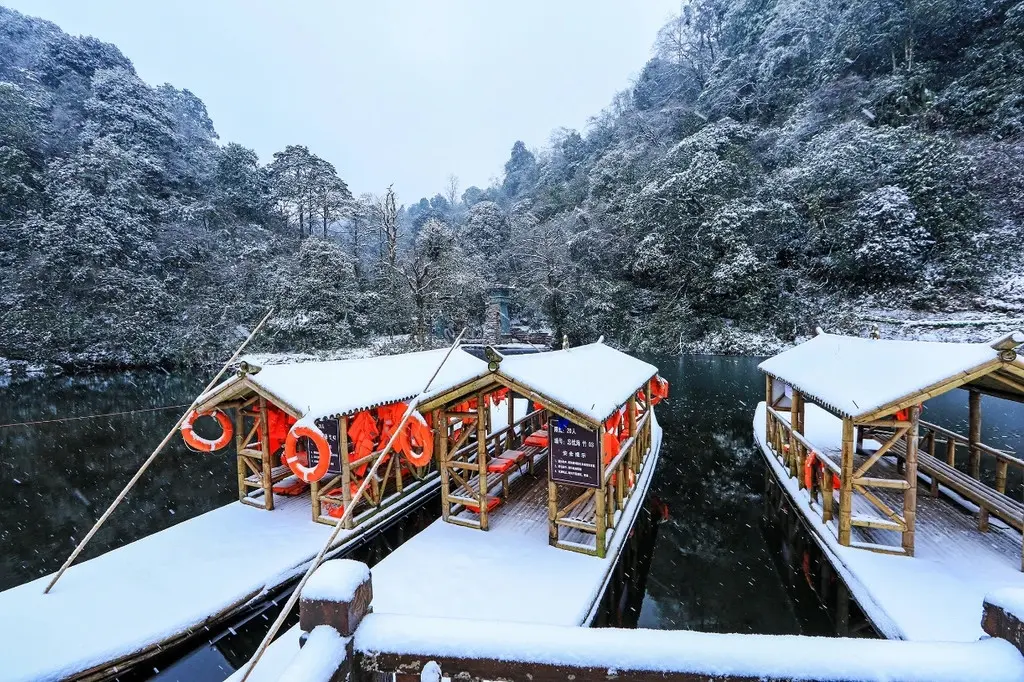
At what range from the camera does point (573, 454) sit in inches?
275

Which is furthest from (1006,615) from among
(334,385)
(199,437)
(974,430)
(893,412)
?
(199,437)

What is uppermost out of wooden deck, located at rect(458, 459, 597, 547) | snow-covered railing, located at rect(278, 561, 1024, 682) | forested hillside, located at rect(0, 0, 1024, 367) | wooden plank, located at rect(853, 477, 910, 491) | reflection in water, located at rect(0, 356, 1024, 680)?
forested hillside, located at rect(0, 0, 1024, 367)

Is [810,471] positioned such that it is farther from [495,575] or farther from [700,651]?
[700,651]

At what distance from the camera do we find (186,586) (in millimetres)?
6324

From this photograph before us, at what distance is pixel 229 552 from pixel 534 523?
4946 mm

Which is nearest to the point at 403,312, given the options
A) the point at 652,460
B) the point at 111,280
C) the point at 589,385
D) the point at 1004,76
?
the point at 111,280

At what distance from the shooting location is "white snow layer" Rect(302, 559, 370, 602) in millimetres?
1643

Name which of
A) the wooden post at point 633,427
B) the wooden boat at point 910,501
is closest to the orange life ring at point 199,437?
the wooden post at point 633,427

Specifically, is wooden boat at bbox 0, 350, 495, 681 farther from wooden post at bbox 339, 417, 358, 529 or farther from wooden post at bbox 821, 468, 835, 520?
wooden post at bbox 821, 468, 835, 520

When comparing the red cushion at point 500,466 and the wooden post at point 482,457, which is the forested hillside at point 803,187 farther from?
the wooden post at point 482,457

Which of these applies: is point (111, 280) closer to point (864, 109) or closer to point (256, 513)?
point (256, 513)

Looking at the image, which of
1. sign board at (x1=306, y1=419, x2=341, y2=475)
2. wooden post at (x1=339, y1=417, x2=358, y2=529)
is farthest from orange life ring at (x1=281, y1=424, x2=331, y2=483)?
sign board at (x1=306, y1=419, x2=341, y2=475)

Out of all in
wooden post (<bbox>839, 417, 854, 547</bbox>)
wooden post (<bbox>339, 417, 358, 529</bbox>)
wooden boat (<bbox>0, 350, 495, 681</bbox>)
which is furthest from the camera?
wooden post (<bbox>339, 417, 358, 529</bbox>)

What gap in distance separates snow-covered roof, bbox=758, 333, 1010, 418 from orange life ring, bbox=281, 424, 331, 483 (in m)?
7.64
